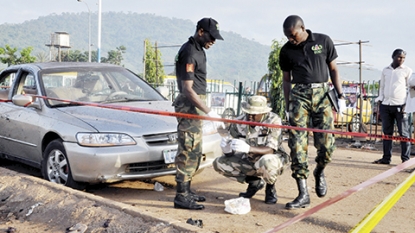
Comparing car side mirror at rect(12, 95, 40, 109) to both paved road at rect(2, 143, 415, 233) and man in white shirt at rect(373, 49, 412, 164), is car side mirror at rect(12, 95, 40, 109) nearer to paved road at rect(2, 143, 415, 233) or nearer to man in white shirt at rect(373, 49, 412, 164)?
paved road at rect(2, 143, 415, 233)

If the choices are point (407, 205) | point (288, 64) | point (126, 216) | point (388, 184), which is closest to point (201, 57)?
point (288, 64)

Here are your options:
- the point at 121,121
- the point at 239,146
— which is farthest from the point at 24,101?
the point at 239,146

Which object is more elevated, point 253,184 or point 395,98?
point 395,98

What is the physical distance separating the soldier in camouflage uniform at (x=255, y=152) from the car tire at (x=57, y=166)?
1.59 metres

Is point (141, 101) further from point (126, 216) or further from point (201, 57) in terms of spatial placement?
point (126, 216)

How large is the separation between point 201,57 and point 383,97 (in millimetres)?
4407

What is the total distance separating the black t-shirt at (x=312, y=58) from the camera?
15.6 ft

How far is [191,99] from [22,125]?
2.78 metres

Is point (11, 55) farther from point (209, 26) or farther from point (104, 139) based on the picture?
point (209, 26)

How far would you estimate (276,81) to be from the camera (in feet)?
44.7

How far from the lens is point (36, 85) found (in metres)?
6.30

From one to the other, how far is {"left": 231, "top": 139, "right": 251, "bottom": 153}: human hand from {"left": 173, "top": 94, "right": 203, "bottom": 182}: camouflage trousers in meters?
0.33

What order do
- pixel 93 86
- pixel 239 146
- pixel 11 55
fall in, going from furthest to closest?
1. pixel 11 55
2. pixel 93 86
3. pixel 239 146

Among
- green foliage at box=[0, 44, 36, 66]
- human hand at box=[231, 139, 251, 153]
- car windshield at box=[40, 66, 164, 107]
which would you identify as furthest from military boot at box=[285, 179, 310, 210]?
green foliage at box=[0, 44, 36, 66]
